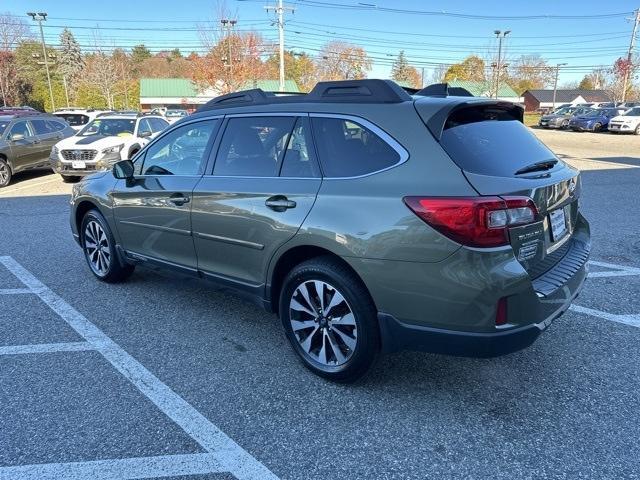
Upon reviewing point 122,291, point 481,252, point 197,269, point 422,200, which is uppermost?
point 422,200

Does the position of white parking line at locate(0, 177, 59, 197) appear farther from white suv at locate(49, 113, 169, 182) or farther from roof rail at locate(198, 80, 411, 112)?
roof rail at locate(198, 80, 411, 112)

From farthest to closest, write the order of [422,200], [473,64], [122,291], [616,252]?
[473,64] < [616,252] < [122,291] < [422,200]

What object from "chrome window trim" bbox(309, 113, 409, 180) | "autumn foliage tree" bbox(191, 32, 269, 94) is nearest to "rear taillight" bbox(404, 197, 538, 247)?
"chrome window trim" bbox(309, 113, 409, 180)

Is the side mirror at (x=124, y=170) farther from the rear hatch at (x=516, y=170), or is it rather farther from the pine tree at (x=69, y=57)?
the pine tree at (x=69, y=57)

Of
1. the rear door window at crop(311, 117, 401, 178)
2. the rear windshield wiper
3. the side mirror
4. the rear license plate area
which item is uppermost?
the rear door window at crop(311, 117, 401, 178)

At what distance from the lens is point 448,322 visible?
8.59 ft

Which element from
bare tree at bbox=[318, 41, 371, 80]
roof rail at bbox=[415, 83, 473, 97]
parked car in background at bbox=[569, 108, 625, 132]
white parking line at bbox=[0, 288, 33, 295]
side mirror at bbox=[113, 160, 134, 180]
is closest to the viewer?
roof rail at bbox=[415, 83, 473, 97]

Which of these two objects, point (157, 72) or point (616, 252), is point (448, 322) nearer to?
point (616, 252)

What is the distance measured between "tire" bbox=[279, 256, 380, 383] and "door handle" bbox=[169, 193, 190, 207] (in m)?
1.17

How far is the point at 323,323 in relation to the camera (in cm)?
316

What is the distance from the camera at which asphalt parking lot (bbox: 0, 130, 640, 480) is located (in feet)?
8.16

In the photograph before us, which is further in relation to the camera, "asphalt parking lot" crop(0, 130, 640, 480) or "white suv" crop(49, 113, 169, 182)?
"white suv" crop(49, 113, 169, 182)

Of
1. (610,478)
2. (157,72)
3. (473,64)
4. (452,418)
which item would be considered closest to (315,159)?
(452,418)

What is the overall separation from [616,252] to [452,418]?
13.6ft
